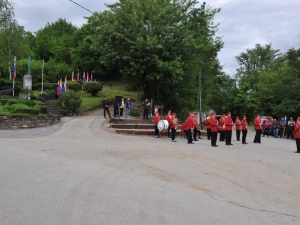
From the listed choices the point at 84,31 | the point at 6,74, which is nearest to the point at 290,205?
the point at 6,74

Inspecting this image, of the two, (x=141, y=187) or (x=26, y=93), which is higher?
Result: (x=26, y=93)

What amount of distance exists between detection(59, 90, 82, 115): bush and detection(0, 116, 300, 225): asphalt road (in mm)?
13094

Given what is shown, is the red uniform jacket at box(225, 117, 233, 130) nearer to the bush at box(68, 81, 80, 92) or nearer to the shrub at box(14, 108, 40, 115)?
the shrub at box(14, 108, 40, 115)

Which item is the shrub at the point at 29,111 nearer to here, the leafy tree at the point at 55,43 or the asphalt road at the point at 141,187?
the asphalt road at the point at 141,187

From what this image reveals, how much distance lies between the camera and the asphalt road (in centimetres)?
624

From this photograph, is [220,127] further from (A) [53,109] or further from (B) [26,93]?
(B) [26,93]

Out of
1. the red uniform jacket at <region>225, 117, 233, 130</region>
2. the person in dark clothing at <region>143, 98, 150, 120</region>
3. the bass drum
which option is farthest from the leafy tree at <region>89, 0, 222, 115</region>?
the red uniform jacket at <region>225, 117, 233, 130</region>

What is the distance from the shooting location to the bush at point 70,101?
2756cm

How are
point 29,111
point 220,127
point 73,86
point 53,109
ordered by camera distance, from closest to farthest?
point 220,127
point 29,111
point 53,109
point 73,86

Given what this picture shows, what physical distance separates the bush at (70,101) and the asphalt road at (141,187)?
13.1 m

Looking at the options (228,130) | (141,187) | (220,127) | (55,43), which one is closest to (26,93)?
(220,127)

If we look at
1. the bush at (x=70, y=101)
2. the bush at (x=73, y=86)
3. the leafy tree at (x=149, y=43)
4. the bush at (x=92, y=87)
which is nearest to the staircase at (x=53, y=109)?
the bush at (x=70, y=101)

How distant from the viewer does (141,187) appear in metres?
8.28

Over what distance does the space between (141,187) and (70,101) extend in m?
20.5
